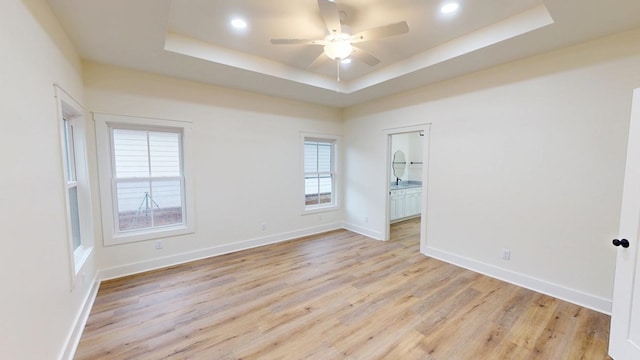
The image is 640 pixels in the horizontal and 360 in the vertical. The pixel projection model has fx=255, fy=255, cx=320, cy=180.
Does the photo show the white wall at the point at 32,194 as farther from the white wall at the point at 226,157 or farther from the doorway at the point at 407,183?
the doorway at the point at 407,183

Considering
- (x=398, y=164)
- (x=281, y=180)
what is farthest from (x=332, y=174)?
(x=398, y=164)

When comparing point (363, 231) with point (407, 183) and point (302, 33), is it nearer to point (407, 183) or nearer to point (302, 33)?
point (407, 183)

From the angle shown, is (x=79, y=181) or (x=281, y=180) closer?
(x=79, y=181)

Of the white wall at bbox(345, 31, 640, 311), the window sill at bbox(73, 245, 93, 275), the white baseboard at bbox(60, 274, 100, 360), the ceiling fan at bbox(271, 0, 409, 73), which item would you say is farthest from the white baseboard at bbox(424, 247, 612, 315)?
the window sill at bbox(73, 245, 93, 275)

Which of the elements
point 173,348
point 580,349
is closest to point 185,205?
point 173,348

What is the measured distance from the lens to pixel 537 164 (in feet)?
9.64

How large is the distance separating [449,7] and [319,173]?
3643mm

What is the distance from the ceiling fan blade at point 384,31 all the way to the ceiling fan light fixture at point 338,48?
0.39ft

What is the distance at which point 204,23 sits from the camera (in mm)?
2645

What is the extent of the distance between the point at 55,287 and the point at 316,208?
3997 mm

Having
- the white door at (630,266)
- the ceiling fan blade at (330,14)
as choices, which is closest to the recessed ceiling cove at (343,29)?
the ceiling fan blade at (330,14)

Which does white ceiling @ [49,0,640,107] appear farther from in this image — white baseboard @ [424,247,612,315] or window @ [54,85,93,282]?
white baseboard @ [424,247,612,315]

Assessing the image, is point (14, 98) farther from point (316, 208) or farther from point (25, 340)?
point (316, 208)

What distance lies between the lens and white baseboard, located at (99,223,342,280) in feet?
10.9
